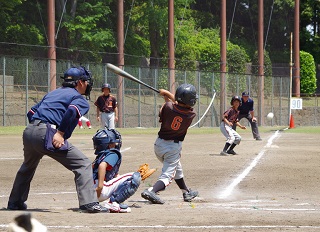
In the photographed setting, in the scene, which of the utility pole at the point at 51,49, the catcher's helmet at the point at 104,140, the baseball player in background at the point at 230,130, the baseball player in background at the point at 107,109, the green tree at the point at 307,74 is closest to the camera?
the catcher's helmet at the point at 104,140

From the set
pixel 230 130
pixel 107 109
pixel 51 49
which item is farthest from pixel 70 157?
pixel 51 49

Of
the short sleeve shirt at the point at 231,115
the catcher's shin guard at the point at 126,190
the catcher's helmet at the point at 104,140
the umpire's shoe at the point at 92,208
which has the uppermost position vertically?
the catcher's helmet at the point at 104,140

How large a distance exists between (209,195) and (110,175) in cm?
258

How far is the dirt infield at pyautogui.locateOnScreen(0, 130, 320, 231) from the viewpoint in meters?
8.56

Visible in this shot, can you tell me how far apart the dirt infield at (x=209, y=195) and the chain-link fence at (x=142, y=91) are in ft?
48.5

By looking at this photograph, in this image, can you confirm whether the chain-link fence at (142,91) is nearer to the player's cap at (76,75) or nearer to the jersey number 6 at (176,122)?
the jersey number 6 at (176,122)

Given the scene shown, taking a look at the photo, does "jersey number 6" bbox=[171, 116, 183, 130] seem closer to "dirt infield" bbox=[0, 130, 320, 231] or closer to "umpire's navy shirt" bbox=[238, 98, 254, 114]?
"dirt infield" bbox=[0, 130, 320, 231]

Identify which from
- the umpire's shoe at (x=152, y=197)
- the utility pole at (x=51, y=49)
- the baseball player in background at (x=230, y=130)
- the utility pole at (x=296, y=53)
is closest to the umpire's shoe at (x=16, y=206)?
the umpire's shoe at (x=152, y=197)

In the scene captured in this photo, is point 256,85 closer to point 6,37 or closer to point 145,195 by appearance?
point 6,37

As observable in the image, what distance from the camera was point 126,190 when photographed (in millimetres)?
10195

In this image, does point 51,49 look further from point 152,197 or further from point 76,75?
point 76,75

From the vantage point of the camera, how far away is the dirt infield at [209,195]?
8562mm

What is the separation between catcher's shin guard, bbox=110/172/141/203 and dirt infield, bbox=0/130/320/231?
226 millimetres

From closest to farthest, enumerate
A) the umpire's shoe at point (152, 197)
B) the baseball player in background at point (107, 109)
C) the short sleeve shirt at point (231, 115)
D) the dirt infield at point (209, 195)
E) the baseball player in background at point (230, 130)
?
the dirt infield at point (209, 195)
the umpire's shoe at point (152, 197)
the baseball player in background at point (230, 130)
the short sleeve shirt at point (231, 115)
the baseball player in background at point (107, 109)
